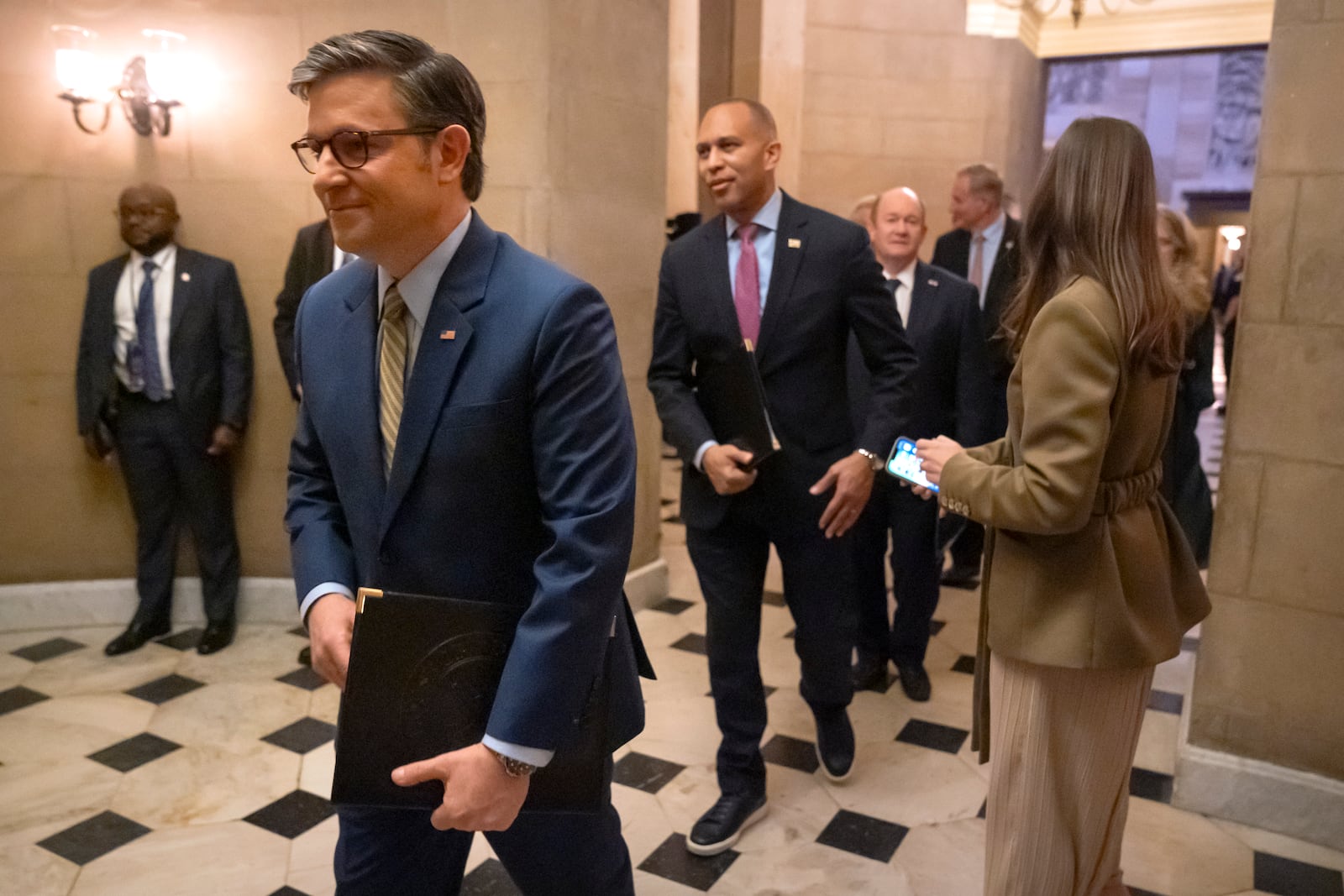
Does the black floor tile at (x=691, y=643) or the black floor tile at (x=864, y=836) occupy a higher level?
the black floor tile at (x=864, y=836)

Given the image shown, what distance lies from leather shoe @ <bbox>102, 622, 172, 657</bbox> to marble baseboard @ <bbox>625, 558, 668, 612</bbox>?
2023 millimetres

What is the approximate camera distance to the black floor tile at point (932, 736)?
3.42 metres

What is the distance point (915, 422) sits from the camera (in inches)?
151

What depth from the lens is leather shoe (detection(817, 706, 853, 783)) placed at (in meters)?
3.11

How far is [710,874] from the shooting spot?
106 inches

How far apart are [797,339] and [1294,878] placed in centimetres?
189

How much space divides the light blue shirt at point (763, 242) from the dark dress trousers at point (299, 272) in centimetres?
198

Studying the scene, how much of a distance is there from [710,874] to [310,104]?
7.00ft

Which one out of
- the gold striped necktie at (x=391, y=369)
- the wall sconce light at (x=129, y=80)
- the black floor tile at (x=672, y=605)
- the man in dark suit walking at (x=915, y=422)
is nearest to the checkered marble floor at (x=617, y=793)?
the man in dark suit walking at (x=915, y=422)

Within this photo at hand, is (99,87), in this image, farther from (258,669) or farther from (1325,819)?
(1325,819)

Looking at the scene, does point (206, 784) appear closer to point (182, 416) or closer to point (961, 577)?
point (182, 416)

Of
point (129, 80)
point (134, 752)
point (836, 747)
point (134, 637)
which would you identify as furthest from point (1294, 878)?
point (129, 80)

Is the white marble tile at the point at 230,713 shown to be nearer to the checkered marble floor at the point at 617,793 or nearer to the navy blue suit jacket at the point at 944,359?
the checkered marble floor at the point at 617,793

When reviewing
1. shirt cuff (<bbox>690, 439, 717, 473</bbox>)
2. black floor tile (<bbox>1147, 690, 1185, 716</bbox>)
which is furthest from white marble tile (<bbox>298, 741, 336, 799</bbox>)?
black floor tile (<bbox>1147, 690, 1185, 716</bbox>)
